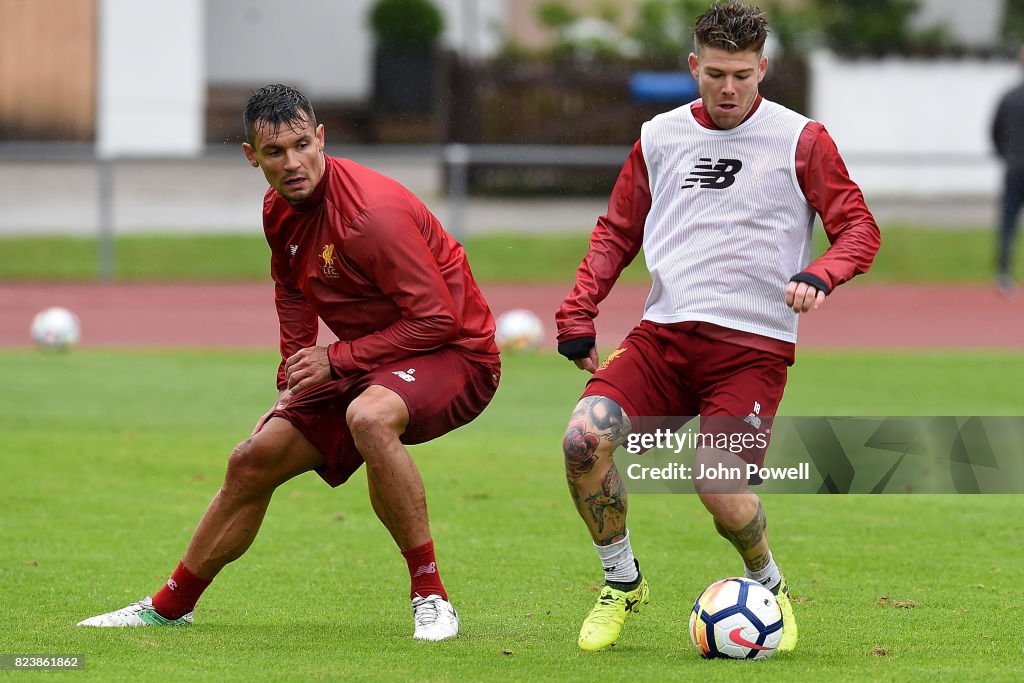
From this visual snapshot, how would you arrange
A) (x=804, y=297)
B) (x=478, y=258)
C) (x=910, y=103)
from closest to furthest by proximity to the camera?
1. (x=804, y=297)
2. (x=478, y=258)
3. (x=910, y=103)

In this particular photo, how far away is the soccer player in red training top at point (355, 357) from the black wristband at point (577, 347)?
360mm

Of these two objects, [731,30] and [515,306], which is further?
[515,306]

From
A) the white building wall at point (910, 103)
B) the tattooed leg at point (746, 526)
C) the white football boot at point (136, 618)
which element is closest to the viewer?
the tattooed leg at point (746, 526)

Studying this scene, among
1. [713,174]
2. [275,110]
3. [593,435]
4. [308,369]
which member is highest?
[275,110]

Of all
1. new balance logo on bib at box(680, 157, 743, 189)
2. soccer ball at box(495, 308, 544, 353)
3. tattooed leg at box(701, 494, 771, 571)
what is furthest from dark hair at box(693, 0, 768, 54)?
soccer ball at box(495, 308, 544, 353)

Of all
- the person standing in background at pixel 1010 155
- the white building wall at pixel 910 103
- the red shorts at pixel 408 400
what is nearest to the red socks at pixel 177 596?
the red shorts at pixel 408 400

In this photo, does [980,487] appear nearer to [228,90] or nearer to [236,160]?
[236,160]

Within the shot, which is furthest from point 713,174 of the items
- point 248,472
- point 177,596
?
point 177,596

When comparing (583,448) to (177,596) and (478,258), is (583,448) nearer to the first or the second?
(177,596)

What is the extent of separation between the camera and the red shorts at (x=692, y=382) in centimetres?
551

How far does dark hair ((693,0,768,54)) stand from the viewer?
215 inches

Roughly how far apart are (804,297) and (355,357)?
63.5 inches

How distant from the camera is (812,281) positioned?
17.1 feet

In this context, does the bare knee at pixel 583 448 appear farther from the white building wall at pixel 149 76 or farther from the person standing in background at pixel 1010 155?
the white building wall at pixel 149 76
